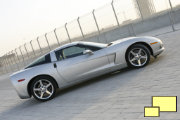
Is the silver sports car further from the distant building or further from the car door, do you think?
the distant building

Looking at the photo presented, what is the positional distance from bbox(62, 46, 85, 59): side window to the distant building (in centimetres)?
1253

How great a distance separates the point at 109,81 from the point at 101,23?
583 inches

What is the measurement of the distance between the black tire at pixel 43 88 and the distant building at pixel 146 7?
13.3 meters

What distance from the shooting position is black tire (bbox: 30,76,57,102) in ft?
23.9

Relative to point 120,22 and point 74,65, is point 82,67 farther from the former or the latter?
point 120,22

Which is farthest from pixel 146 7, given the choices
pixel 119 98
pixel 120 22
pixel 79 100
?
pixel 119 98

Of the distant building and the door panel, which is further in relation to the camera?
the distant building

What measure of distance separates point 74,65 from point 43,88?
1.09 metres

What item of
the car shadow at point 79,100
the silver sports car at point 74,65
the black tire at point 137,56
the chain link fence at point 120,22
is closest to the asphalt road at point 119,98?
the car shadow at point 79,100

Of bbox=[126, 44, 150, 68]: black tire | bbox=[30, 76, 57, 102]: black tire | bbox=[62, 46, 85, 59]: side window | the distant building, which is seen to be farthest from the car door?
the distant building

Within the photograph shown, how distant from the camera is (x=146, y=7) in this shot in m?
19.9

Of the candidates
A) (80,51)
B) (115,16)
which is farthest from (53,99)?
(115,16)

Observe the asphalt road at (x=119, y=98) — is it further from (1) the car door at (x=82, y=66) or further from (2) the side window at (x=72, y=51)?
(2) the side window at (x=72, y=51)

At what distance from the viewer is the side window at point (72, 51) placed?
748 centimetres
